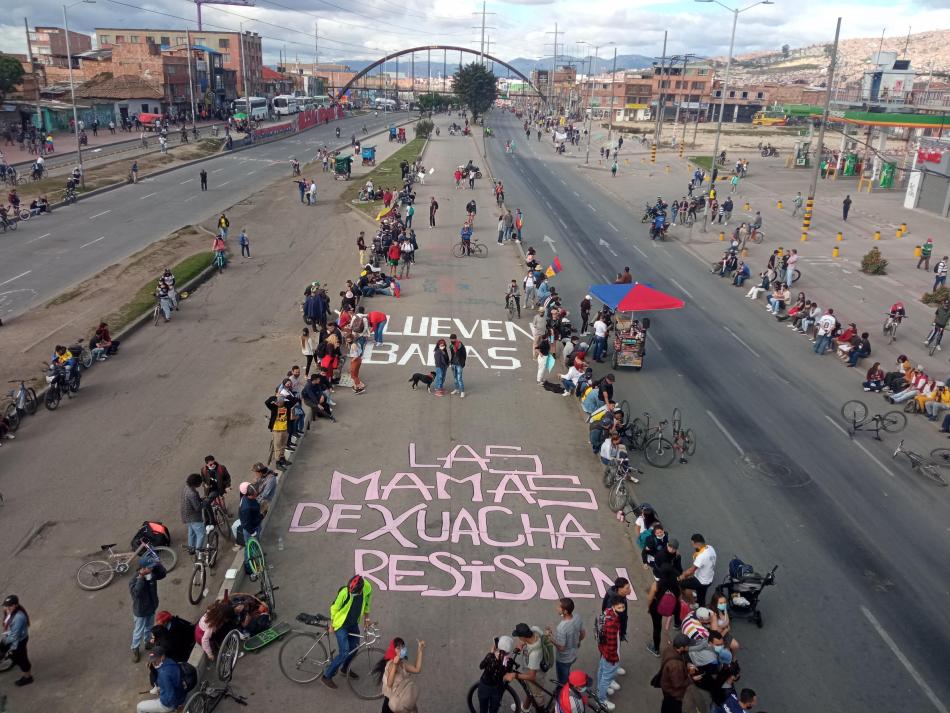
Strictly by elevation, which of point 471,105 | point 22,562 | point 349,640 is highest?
point 471,105

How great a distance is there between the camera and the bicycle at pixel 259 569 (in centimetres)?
1088

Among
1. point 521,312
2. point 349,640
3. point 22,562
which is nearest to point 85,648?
point 22,562

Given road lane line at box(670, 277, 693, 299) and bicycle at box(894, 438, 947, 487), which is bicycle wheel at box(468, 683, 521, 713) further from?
road lane line at box(670, 277, 693, 299)

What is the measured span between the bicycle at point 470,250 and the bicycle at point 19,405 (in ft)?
65.9

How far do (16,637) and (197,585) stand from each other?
99.5 inches

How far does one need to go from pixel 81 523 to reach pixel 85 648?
12.8 feet

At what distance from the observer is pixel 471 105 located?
410 ft

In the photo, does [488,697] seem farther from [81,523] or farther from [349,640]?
[81,523]

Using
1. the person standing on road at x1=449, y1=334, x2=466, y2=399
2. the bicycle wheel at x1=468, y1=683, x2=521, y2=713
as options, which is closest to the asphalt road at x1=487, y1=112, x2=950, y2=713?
the bicycle wheel at x1=468, y1=683, x2=521, y2=713

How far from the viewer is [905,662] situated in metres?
10.8

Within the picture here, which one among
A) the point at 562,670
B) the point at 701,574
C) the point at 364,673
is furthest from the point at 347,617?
the point at 701,574

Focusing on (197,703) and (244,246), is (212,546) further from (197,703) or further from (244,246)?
(244,246)

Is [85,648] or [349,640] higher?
[349,640]

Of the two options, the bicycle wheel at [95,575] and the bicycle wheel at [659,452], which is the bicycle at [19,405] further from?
the bicycle wheel at [659,452]
